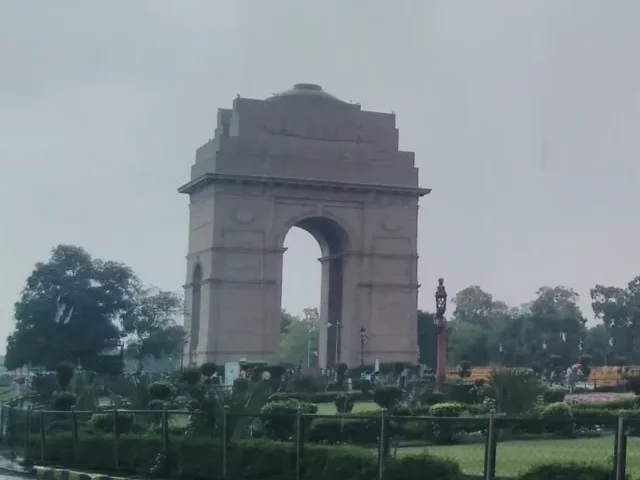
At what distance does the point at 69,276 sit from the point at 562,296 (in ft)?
157

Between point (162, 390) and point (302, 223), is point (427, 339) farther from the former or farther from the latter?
point (162, 390)

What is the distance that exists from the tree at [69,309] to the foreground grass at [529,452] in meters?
29.3

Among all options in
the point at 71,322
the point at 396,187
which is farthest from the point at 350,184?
the point at 71,322

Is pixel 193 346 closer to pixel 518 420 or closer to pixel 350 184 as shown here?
pixel 350 184

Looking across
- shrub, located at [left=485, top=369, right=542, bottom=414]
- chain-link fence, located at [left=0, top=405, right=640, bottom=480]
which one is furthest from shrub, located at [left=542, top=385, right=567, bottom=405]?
chain-link fence, located at [left=0, top=405, right=640, bottom=480]

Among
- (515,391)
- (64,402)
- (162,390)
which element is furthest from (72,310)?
(515,391)

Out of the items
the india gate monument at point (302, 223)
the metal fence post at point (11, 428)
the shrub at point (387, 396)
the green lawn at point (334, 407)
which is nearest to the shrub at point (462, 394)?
the green lawn at point (334, 407)

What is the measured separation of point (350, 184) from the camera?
150ft

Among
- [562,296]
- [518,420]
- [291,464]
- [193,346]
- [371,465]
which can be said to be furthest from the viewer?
[562,296]

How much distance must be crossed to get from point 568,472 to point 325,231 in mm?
38212

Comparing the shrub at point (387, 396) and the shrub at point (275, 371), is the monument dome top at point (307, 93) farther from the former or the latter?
the shrub at point (387, 396)

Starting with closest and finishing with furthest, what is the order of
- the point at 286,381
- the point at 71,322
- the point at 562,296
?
1. the point at 286,381
2. the point at 71,322
3. the point at 562,296

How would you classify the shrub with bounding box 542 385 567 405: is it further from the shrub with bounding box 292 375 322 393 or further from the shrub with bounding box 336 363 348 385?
the shrub with bounding box 336 363 348 385

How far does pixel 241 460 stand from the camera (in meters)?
12.3
